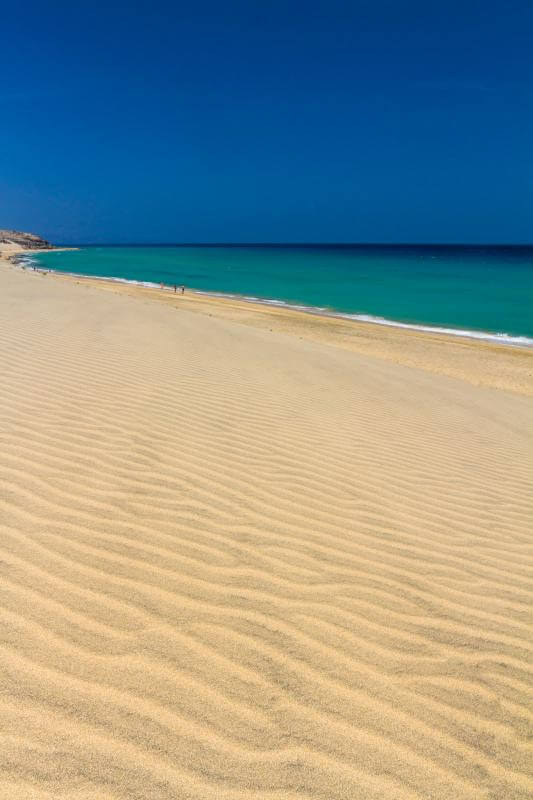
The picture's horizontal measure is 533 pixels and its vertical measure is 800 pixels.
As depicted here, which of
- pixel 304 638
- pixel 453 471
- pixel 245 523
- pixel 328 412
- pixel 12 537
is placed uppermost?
pixel 328 412

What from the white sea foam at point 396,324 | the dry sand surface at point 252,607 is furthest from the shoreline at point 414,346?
the dry sand surface at point 252,607

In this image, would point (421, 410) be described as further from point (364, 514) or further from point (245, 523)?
point (245, 523)

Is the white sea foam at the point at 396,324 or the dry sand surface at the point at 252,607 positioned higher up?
the white sea foam at the point at 396,324

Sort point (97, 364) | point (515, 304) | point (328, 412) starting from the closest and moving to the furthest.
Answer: point (328, 412), point (97, 364), point (515, 304)

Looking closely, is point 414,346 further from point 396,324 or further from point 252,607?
point 252,607

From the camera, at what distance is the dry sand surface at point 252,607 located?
1869 mm

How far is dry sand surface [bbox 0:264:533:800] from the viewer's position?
1869 mm

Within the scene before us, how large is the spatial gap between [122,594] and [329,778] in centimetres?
129

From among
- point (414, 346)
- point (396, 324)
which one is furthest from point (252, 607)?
point (396, 324)

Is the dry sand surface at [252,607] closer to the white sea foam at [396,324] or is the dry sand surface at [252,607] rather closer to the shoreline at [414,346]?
the shoreline at [414,346]

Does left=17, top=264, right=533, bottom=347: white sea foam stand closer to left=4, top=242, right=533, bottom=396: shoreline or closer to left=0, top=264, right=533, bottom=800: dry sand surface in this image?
left=4, top=242, right=533, bottom=396: shoreline

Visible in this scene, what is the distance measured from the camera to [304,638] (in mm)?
2473

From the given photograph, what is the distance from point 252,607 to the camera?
263 cm

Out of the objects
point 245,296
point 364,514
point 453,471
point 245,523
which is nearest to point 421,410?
point 453,471
